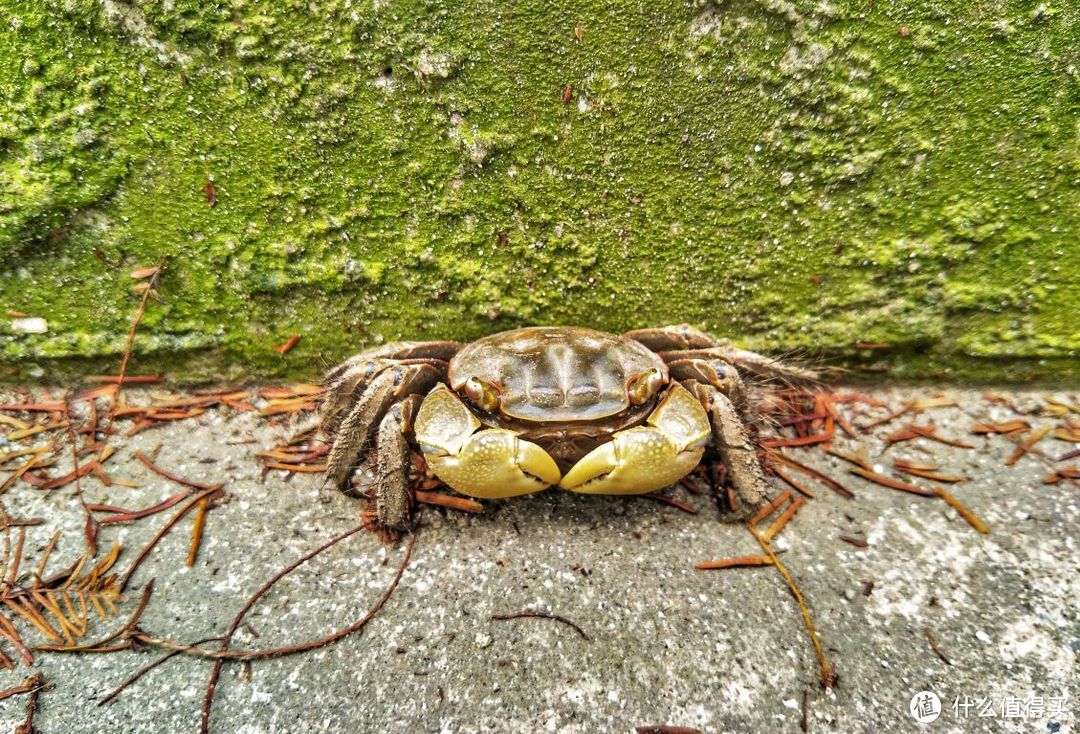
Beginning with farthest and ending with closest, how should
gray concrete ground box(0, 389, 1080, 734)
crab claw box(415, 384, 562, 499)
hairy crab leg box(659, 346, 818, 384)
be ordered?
hairy crab leg box(659, 346, 818, 384) → crab claw box(415, 384, 562, 499) → gray concrete ground box(0, 389, 1080, 734)

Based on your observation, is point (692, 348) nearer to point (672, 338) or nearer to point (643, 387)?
point (672, 338)

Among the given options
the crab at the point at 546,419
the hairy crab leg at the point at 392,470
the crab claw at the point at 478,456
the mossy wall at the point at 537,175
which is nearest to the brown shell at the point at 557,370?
the crab at the point at 546,419

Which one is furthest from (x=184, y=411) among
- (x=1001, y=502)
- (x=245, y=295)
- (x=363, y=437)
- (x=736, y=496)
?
(x=1001, y=502)

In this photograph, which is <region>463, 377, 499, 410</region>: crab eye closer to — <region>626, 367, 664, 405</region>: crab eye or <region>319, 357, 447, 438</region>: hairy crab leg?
<region>319, 357, 447, 438</region>: hairy crab leg

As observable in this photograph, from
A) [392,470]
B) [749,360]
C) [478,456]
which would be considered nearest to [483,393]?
[478,456]

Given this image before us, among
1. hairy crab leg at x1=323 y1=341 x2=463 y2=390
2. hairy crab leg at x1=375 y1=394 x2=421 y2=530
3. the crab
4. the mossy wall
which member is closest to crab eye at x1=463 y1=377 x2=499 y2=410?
the crab

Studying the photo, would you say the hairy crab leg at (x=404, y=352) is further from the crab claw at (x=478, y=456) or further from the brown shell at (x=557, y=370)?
the crab claw at (x=478, y=456)

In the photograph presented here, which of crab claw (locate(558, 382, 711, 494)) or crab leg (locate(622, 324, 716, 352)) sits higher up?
crab leg (locate(622, 324, 716, 352))

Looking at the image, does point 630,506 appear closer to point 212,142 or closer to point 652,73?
point 652,73
